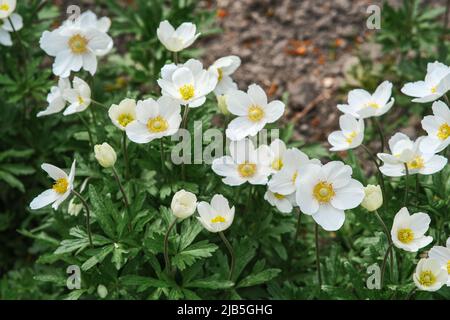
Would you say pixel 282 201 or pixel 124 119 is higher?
pixel 124 119

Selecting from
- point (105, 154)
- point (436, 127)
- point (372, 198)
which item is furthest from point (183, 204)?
point (436, 127)

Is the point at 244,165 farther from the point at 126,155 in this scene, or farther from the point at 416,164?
the point at 416,164

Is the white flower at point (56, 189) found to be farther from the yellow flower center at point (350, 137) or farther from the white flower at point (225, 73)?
the yellow flower center at point (350, 137)

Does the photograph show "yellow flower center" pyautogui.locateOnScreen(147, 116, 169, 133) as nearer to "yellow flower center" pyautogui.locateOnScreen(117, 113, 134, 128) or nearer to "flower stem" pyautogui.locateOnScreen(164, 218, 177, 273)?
"yellow flower center" pyautogui.locateOnScreen(117, 113, 134, 128)

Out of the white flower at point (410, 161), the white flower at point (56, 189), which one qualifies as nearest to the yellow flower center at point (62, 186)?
the white flower at point (56, 189)

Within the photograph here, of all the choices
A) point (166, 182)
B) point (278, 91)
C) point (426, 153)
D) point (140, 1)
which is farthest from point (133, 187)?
point (278, 91)

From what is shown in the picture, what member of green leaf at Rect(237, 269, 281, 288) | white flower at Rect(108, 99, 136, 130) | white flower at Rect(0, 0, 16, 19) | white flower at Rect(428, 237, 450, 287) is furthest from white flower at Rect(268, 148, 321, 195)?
white flower at Rect(0, 0, 16, 19)
